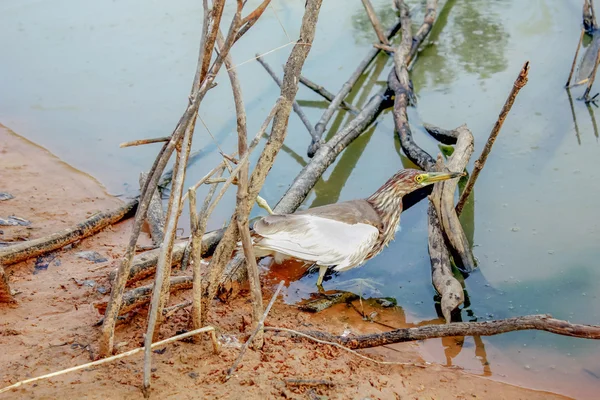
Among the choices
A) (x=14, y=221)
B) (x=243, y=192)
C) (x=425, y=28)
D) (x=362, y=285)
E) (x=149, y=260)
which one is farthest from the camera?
(x=425, y=28)

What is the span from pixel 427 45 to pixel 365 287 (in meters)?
4.20

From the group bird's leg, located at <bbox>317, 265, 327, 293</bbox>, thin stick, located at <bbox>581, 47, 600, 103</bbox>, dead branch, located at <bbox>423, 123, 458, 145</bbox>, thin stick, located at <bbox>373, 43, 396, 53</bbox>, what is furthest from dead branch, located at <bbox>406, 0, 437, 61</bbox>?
bird's leg, located at <bbox>317, 265, 327, 293</bbox>

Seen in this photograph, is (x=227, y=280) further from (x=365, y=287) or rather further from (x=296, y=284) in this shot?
(x=365, y=287)

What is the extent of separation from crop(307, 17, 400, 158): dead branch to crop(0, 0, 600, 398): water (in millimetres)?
315

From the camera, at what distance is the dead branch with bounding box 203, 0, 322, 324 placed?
2.97m

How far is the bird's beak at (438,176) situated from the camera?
476 cm

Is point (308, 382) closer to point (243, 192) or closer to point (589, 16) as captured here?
point (243, 192)

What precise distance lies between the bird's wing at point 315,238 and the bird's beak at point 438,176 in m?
0.73

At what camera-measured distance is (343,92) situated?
6.49 metres

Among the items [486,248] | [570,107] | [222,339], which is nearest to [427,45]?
[570,107]

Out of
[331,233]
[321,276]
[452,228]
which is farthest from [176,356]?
[452,228]

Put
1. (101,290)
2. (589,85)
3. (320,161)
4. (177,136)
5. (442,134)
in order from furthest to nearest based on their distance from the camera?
(589,85) < (442,134) < (320,161) < (101,290) < (177,136)

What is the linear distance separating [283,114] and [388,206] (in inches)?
83.9

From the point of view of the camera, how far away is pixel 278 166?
616 centimetres
